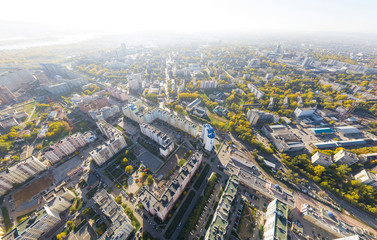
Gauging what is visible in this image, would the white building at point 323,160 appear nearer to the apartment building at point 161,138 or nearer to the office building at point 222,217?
the office building at point 222,217

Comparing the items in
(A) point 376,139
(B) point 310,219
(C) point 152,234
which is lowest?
(C) point 152,234

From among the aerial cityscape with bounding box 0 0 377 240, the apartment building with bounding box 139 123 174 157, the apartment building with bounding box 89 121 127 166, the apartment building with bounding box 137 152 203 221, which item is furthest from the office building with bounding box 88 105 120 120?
the apartment building with bounding box 137 152 203 221

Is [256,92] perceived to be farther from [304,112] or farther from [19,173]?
[19,173]

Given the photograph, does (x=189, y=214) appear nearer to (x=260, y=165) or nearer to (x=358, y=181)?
(x=260, y=165)

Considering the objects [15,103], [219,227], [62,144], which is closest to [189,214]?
[219,227]

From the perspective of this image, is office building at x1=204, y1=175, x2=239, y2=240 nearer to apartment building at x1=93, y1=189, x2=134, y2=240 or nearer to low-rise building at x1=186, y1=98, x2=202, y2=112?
apartment building at x1=93, y1=189, x2=134, y2=240
